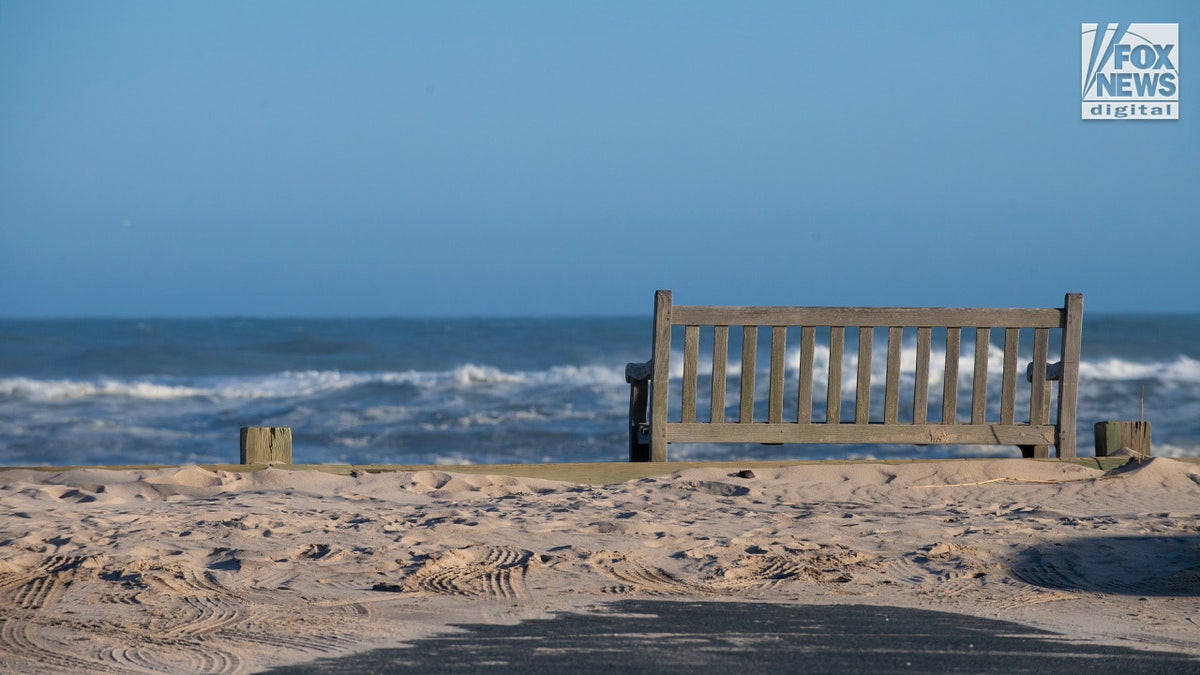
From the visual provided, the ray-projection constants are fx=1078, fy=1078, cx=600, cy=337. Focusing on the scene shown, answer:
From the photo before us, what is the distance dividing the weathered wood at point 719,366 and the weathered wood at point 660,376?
30cm

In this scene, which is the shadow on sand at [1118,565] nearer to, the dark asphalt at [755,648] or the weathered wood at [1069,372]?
the dark asphalt at [755,648]

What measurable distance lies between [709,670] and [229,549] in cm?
254

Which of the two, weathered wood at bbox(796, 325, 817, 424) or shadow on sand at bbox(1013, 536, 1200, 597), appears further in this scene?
weathered wood at bbox(796, 325, 817, 424)

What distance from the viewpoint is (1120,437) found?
723 cm

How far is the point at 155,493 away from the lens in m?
6.26

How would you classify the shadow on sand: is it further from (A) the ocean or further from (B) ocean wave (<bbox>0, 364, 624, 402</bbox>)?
(B) ocean wave (<bbox>0, 364, 624, 402</bbox>)

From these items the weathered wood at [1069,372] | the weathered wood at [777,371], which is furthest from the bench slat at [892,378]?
the weathered wood at [1069,372]

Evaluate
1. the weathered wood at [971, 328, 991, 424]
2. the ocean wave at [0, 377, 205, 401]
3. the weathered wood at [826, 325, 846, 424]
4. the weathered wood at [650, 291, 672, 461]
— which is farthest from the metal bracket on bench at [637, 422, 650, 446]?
the ocean wave at [0, 377, 205, 401]

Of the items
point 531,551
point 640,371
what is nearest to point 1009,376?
point 640,371

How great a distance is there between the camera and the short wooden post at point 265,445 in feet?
22.7

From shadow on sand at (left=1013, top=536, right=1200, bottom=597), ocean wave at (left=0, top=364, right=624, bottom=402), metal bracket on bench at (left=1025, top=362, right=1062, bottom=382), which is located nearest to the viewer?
shadow on sand at (left=1013, top=536, right=1200, bottom=597)

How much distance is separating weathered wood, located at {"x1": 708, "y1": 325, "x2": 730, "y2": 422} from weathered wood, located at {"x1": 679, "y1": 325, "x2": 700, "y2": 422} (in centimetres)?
12

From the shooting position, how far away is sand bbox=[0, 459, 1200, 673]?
12.4 feet

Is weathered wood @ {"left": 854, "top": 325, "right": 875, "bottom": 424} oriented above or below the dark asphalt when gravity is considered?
above
